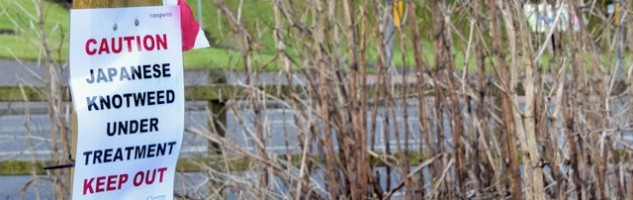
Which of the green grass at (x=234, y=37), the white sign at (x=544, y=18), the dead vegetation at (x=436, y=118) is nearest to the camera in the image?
the white sign at (x=544, y=18)

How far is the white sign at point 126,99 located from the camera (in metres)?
2.89

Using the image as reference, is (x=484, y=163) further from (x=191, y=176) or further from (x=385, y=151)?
(x=191, y=176)

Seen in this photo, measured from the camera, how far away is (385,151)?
5383mm

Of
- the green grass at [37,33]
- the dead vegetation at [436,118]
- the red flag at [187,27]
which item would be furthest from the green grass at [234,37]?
the red flag at [187,27]

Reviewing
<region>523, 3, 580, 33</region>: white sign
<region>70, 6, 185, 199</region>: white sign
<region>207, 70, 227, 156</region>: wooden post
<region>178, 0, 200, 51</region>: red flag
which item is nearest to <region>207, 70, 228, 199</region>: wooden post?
<region>207, 70, 227, 156</region>: wooden post

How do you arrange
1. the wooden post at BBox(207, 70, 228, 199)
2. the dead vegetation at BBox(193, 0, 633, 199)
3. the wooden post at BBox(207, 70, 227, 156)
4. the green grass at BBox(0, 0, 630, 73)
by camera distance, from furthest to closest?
the wooden post at BBox(207, 70, 227, 156), the wooden post at BBox(207, 70, 228, 199), the green grass at BBox(0, 0, 630, 73), the dead vegetation at BBox(193, 0, 633, 199)

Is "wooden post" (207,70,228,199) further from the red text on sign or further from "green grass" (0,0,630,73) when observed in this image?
the red text on sign

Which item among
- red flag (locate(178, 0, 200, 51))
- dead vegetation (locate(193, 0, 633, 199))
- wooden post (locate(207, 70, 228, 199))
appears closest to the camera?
red flag (locate(178, 0, 200, 51))

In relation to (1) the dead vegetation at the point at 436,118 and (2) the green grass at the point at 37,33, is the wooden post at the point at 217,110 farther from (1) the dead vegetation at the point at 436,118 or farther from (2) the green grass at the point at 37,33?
(1) the dead vegetation at the point at 436,118

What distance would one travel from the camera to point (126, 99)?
9.73 ft

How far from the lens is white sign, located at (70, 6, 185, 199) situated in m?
2.89

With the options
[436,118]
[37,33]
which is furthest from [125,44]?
[436,118]

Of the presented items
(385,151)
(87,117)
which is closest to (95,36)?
(87,117)

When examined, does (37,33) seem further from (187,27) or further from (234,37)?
(187,27)
